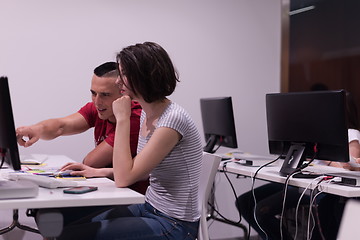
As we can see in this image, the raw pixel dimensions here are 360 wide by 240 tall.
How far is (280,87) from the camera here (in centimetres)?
476

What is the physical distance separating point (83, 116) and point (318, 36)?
274 cm

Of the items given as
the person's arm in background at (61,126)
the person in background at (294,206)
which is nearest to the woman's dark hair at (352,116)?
the person in background at (294,206)

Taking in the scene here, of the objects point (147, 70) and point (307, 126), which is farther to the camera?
point (307, 126)

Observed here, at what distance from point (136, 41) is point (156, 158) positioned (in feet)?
8.29

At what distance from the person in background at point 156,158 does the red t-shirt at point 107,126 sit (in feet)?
0.99

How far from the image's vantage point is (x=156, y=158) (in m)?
1.84

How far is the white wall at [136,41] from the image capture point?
12.7 feet

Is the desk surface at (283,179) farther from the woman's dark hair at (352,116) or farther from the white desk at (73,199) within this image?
the white desk at (73,199)

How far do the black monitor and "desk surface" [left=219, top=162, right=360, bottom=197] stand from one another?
→ 1.13ft

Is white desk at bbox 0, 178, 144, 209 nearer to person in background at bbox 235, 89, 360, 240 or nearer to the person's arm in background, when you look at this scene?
the person's arm in background

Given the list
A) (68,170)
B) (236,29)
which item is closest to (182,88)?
(236,29)

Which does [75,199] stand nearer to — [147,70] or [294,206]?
[147,70]

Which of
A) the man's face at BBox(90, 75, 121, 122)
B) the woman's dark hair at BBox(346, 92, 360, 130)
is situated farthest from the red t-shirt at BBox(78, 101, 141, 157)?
the woman's dark hair at BBox(346, 92, 360, 130)

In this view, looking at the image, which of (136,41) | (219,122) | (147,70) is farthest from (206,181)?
Result: (136,41)
